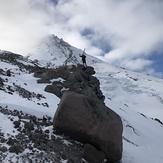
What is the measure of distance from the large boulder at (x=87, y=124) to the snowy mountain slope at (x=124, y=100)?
196 centimetres

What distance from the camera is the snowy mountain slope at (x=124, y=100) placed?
61.8 ft

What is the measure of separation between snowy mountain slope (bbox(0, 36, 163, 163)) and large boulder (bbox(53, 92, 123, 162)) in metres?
1.96

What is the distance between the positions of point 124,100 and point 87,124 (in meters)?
69.2

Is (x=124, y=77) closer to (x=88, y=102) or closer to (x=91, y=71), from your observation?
(x=91, y=71)

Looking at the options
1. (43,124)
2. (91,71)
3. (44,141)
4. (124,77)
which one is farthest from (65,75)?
(124,77)

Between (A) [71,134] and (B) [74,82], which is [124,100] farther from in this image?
(A) [71,134]

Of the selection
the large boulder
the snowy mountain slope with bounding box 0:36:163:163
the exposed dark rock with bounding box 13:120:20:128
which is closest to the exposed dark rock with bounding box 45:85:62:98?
the snowy mountain slope with bounding box 0:36:163:163

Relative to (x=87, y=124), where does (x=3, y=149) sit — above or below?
below

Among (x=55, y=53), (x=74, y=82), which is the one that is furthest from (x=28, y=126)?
(x=55, y=53)

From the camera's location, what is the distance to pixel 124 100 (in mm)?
82312

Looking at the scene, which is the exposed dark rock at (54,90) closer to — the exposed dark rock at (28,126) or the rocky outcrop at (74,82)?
the rocky outcrop at (74,82)

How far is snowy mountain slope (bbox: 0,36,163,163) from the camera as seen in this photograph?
18.8 metres

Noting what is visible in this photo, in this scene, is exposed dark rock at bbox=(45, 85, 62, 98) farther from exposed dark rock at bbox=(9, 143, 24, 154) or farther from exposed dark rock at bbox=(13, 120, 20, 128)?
exposed dark rock at bbox=(9, 143, 24, 154)

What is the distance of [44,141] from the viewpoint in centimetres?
1302
